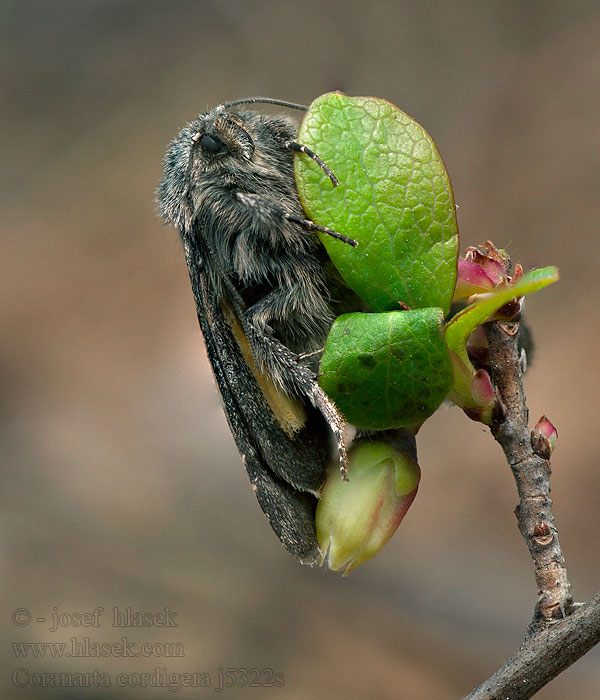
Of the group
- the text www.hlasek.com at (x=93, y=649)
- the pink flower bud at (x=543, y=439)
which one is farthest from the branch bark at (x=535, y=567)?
the text www.hlasek.com at (x=93, y=649)

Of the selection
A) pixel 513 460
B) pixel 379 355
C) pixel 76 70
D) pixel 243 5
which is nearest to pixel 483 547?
pixel 513 460

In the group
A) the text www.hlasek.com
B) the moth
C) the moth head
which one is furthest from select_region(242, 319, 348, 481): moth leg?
the text www.hlasek.com

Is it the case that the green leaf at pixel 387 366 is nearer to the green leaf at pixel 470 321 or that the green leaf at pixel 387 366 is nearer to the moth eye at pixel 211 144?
the green leaf at pixel 470 321

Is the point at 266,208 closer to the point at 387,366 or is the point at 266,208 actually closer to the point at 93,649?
the point at 387,366

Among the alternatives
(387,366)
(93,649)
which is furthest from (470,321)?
(93,649)

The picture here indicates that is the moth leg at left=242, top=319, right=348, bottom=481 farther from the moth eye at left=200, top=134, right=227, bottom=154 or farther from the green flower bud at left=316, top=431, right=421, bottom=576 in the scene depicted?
the moth eye at left=200, top=134, right=227, bottom=154

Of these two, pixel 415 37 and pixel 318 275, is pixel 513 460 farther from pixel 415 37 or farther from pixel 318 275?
pixel 415 37
